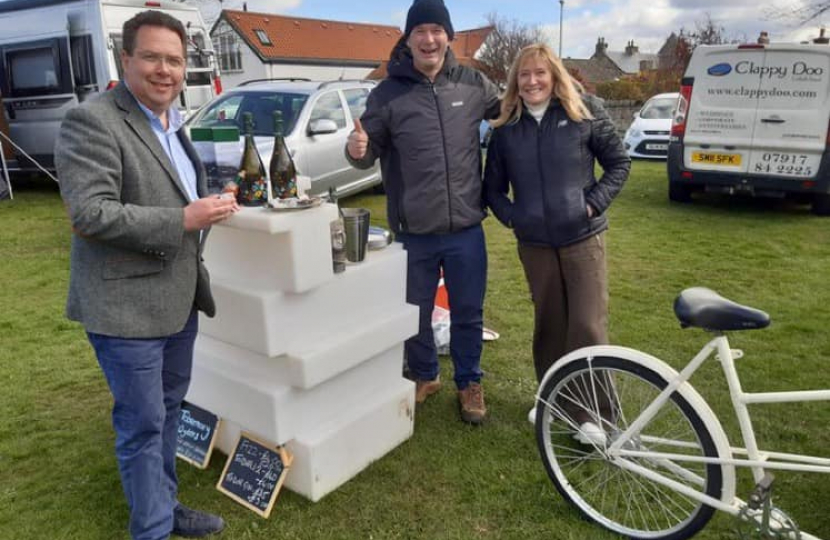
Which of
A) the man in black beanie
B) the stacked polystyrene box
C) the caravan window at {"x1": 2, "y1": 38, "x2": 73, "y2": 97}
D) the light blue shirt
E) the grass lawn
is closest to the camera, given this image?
the light blue shirt

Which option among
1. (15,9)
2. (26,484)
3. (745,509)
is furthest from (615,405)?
(15,9)

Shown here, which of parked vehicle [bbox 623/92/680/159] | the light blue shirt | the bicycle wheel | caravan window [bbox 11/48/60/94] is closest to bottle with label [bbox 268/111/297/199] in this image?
the light blue shirt

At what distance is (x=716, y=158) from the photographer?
7680 millimetres

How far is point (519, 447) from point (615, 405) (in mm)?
570

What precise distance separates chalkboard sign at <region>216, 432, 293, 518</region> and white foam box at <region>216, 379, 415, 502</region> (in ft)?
0.23

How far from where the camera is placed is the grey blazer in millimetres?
1738

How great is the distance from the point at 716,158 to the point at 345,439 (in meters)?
6.75

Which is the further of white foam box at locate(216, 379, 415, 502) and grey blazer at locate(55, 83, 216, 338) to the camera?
white foam box at locate(216, 379, 415, 502)

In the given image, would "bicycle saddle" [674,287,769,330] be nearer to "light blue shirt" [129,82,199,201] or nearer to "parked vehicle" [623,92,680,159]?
"light blue shirt" [129,82,199,201]

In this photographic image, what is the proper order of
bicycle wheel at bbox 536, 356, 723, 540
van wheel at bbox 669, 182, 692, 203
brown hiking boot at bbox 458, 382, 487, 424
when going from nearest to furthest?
bicycle wheel at bbox 536, 356, 723, 540 → brown hiking boot at bbox 458, 382, 487, 424 → van wheel at bbox 669, 182, 692, 203

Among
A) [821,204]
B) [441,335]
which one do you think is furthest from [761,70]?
[441,335]

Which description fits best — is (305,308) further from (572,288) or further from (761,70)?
(761,70)

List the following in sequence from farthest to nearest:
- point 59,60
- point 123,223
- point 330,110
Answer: point 59,60
point 330,110
point 123,223

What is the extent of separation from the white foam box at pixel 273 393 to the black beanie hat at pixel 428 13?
5.15 ft
